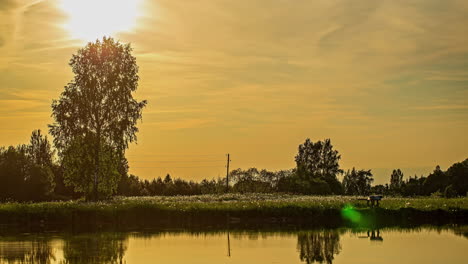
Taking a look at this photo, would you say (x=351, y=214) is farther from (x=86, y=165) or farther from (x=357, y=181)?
(x=357, y=181)

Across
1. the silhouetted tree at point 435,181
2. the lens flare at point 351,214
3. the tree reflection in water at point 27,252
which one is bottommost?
the tree reflection in water at point 27,252

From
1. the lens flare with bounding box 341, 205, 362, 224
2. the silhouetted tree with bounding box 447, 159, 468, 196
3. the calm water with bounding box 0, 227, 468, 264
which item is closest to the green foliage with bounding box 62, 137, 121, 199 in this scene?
the calm water with bounding box 0, 227, 468, 264

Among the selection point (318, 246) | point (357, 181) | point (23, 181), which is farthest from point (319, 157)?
point (318, 246)

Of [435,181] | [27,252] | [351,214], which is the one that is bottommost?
[27,252]

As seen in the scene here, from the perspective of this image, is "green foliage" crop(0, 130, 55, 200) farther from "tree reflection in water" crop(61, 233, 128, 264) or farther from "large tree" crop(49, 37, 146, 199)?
"tree reflection in water" crop(61, 233, 128, 264)

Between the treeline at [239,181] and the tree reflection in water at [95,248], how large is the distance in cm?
2343

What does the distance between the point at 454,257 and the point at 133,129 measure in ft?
126

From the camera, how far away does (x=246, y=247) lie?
34906 millimetres

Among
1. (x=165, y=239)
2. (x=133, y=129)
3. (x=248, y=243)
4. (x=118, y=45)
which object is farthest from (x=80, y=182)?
(x=248, y=243)

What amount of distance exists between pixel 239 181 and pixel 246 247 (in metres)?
73.4

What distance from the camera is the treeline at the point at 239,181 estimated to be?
78.7 metres

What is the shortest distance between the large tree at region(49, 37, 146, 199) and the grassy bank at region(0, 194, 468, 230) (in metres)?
9.80

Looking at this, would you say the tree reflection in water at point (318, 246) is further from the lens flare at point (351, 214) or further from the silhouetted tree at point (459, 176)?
the silhouetted tree at point (459, 176)

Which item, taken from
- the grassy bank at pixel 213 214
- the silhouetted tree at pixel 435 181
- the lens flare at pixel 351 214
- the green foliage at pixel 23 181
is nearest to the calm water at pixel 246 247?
the grassy bank at pixel 213 214
